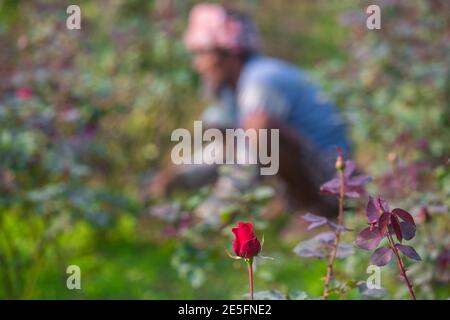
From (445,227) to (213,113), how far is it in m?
2.45

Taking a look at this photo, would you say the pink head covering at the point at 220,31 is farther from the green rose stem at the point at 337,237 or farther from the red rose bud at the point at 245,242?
the red rose bud at the point at 245,242

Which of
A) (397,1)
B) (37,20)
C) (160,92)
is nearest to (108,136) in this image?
(160,92)

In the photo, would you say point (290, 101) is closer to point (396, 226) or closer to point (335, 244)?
point (335, 244)

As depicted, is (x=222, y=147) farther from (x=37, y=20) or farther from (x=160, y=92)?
(x=37, y=20)

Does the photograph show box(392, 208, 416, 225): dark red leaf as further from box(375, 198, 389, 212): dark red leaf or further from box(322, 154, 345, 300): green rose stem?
box(322, 154, 345, 300): green rose stem

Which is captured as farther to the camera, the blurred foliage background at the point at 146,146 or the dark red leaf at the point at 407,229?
the blurred foliage background at the point at 146,146

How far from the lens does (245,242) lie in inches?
50.6

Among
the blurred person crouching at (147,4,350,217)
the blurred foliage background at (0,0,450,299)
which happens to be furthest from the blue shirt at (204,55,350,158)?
the blurred foliage background at (0,0,450,299)

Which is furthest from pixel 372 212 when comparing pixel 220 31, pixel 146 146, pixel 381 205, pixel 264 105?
pixel 146 146

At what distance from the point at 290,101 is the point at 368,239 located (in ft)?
9.65

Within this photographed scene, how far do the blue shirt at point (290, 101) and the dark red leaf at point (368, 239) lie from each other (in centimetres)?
271

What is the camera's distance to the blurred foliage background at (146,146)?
2236 millimetres

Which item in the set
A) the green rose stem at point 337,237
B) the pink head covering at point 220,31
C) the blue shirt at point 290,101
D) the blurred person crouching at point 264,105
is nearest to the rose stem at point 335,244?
the green rose stem at point 337,237

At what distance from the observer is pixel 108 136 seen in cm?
400
